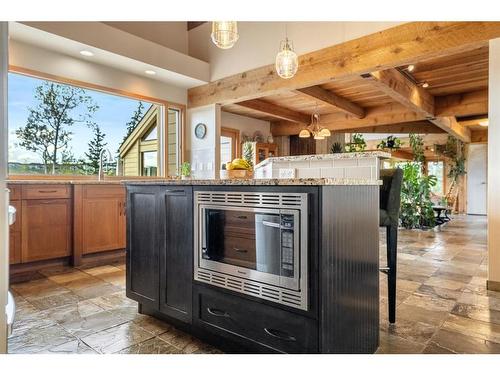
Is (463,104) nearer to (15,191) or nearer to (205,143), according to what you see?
(205,143)

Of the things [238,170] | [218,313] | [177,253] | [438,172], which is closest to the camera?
[218,313]

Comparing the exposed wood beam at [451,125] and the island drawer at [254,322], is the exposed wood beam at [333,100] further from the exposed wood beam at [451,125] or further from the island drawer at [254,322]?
the island drawer at [254,322]

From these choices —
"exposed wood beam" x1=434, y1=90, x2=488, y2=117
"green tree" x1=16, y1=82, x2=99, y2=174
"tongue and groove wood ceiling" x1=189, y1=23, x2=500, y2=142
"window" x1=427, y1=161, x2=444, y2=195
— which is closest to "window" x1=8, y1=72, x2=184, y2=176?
"green tree" x1=16, y1=82, x2=99, y2=174

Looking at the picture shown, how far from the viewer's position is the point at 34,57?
145 inches

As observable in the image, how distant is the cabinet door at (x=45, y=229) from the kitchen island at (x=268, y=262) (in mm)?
1918

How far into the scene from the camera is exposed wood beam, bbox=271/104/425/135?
21.1 feet

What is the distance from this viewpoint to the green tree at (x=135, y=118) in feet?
15.4

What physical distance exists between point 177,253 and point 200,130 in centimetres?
357

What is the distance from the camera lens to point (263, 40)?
445 cm

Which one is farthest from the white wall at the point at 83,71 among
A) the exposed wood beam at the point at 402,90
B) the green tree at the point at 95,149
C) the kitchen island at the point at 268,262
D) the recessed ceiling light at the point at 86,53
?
the exposed wood beam at the point at 402,90

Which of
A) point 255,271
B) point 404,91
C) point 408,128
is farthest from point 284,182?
point 408,128
